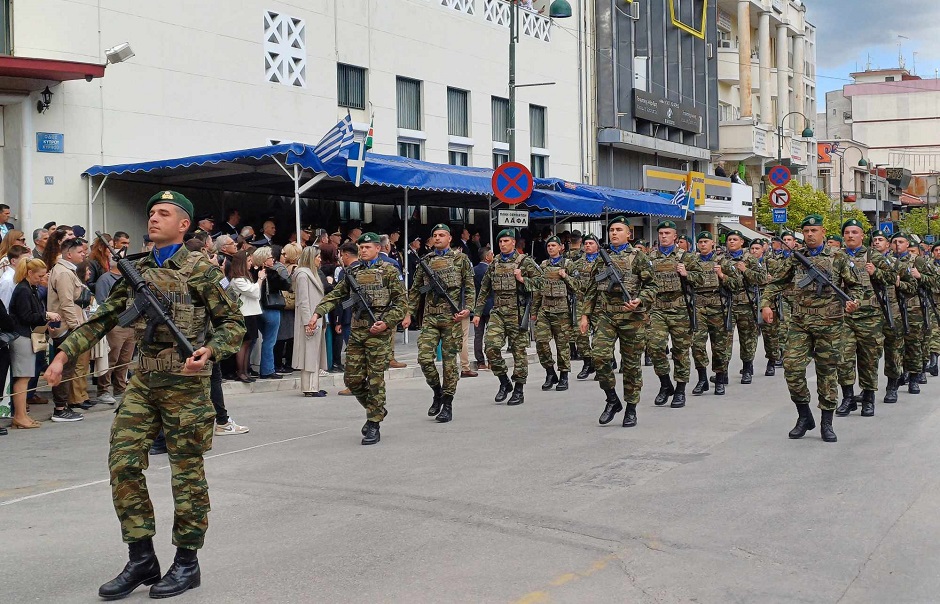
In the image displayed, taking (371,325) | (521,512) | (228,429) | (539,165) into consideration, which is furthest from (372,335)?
(539,165)

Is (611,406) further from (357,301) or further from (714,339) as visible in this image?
(714,339)

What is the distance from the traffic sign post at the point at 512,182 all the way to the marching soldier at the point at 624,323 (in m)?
6.82

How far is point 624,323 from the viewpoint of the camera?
10430mm

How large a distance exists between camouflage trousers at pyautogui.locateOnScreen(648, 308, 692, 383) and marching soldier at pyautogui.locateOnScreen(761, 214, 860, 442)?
209 cm

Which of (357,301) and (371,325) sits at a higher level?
(357,301)

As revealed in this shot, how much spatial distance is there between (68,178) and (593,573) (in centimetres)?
1372

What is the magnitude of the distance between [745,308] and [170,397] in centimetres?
1068

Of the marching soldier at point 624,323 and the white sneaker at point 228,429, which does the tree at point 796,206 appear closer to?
the marching soldier at point 624,323

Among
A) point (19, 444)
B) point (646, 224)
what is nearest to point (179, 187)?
point (19, 444)

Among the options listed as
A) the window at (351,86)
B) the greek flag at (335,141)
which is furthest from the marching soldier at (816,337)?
the window at (351,86)

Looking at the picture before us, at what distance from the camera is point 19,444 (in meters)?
9.75

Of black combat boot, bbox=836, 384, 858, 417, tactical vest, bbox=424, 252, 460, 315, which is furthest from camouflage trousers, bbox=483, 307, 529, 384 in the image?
black combat boot, bbox=836, 384, 858, 417

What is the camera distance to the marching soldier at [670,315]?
11844 millimetres

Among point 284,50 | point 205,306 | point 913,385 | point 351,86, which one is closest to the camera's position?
point 205,306
